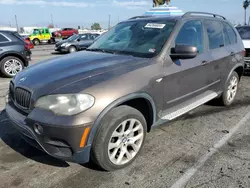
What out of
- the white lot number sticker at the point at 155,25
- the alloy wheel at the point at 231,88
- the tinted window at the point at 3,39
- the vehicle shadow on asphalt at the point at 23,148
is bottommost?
the vehicle shadow on asphalt at the point at 23,148

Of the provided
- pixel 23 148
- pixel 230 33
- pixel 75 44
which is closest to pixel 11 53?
pixel 23 148

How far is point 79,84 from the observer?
8.65 ft

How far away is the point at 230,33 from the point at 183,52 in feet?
7.55

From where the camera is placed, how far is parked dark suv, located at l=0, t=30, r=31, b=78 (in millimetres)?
8547

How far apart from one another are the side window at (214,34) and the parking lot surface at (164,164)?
138cm

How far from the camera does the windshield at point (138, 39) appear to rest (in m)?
3.47

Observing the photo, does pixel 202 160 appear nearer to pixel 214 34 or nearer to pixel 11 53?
pixel 214 34

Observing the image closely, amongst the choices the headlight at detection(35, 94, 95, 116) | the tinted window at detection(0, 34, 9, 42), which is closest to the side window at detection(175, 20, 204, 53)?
the headlight at detection(35, 94, 95, 116)

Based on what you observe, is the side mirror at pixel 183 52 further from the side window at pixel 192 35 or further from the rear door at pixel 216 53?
the rear door at pixel 216 53

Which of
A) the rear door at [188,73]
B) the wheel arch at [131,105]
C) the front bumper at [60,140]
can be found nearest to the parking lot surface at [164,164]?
the front bumper at [60,140]

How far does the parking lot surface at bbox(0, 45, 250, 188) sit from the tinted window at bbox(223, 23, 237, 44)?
1.74m

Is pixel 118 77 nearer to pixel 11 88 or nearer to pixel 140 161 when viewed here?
pixel 140 161

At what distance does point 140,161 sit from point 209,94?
1.90m

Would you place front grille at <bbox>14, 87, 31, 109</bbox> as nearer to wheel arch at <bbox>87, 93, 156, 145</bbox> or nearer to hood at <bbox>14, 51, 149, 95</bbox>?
hood at <bbox>14, 51, 149, 95</bbox>
